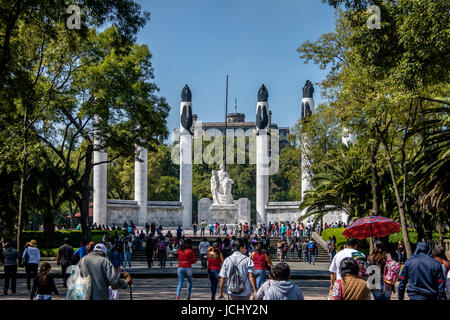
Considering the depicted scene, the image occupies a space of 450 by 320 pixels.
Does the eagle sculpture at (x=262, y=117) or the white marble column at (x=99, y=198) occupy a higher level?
the eagle sculpture at (x=262, y=117)

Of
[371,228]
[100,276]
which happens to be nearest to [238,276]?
[100,276]

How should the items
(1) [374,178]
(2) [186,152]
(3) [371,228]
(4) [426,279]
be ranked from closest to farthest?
(4) [426,279], (3) [371,228], (1) [374,178], (2) [186,152]

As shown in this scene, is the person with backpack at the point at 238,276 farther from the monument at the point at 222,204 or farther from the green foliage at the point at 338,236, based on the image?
the monument at the point at 222,204

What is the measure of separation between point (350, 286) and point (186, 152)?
5025 centimetres

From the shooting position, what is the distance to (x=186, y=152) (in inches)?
2227

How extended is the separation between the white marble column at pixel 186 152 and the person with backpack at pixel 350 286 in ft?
164

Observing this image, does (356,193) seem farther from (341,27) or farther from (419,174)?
(341,27)

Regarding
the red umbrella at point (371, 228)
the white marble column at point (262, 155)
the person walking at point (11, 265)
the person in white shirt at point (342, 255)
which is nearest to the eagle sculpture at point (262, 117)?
the white marble column at point (262, 155)

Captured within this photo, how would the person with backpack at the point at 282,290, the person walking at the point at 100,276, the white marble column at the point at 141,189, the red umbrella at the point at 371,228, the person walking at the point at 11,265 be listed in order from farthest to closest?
the white marble column at the point at 141,189, the person walking at the point at 11,265, the red umbrella at the point at 371,228, the person walking at the point at 100,276, the person with backpack at the point at 282,290

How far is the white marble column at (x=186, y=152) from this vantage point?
5647 centimetres

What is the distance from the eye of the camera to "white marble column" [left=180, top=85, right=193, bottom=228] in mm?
56469

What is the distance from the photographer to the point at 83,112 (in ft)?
88.0

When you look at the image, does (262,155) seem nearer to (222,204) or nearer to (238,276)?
(222,204)

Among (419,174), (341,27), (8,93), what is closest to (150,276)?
(8,93)
